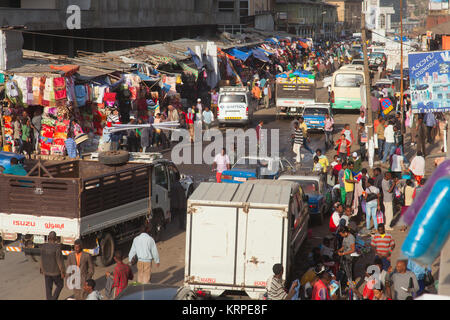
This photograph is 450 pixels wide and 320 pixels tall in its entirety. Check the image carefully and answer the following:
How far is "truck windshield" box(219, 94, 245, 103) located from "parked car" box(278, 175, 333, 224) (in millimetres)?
15583

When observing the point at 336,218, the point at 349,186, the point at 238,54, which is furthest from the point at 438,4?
the point at 336,218

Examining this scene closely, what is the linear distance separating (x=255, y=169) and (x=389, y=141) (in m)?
6.30

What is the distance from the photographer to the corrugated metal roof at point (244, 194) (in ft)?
41.8

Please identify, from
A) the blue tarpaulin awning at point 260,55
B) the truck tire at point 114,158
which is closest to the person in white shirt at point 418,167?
the truck tire at point 114,158

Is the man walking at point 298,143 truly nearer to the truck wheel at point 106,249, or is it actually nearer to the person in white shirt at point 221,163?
the person in white shirt at point 221,163

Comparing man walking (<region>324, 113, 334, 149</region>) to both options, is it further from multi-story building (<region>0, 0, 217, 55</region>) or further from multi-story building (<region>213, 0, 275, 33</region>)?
multi-story building (<region>213, 0, 275, 33</region>)

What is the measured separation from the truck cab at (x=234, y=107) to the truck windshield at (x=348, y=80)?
7.40 meters

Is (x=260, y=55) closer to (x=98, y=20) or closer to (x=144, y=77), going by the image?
(x=98, y=20)

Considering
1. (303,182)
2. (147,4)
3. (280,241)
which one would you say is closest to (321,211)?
(303,182)

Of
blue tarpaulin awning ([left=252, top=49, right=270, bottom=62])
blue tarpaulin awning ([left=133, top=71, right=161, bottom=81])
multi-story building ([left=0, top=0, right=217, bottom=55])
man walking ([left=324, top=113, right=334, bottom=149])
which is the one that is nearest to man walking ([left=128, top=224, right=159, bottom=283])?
man walking ([left=324, top=113, right=334, bottom=149])

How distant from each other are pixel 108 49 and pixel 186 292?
39.2 meters

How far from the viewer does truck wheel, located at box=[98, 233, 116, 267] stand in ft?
49.2

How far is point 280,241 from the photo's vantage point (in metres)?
12.5

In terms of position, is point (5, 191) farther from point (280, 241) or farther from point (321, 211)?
point (321, 211)
